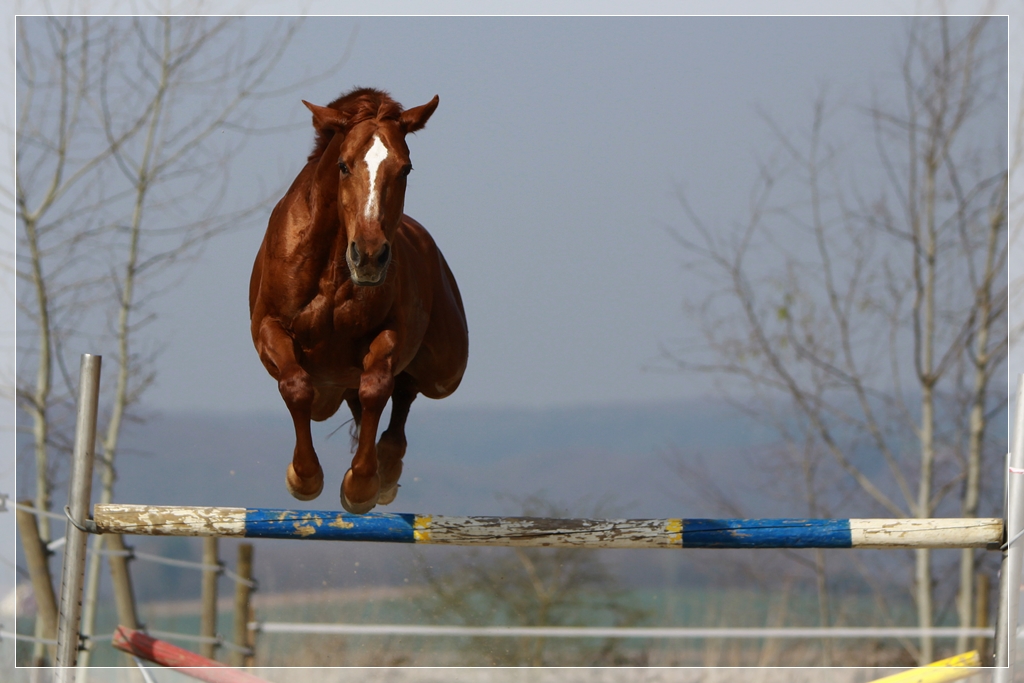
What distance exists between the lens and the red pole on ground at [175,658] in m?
2.75

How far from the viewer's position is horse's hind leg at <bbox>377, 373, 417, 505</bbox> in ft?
9.87

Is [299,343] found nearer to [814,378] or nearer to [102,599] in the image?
[814,378]

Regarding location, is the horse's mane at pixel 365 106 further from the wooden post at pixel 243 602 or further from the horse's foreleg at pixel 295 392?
the wooden post at pixel 243 602

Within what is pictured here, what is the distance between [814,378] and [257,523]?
5235 mm

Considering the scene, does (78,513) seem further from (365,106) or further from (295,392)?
(365,106)

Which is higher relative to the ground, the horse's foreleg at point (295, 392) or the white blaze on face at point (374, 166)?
the white blaze on face at point (374, 166)

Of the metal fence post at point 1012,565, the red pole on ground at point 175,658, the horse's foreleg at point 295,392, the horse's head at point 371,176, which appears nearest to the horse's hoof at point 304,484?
the horse's foreleg at point 295,392

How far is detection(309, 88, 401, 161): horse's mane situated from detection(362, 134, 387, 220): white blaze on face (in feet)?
0.35

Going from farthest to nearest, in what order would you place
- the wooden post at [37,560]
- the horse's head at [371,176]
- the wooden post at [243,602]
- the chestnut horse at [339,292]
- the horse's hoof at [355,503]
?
A: the wooden post at [243,602] < the wooden post at [37,560] < the horse's hoof at [355,503] < the chestnut horse at [339,292] < the horse's head at [371,176]

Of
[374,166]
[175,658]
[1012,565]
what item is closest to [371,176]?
[374,166]

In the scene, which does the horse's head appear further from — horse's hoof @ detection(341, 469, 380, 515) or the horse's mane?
horse's hoof @ detection(341, 469, 380, 515)

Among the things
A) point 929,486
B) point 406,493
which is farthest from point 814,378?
point 406,493

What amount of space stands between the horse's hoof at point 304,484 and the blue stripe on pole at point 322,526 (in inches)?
7.0

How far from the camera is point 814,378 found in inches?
275
